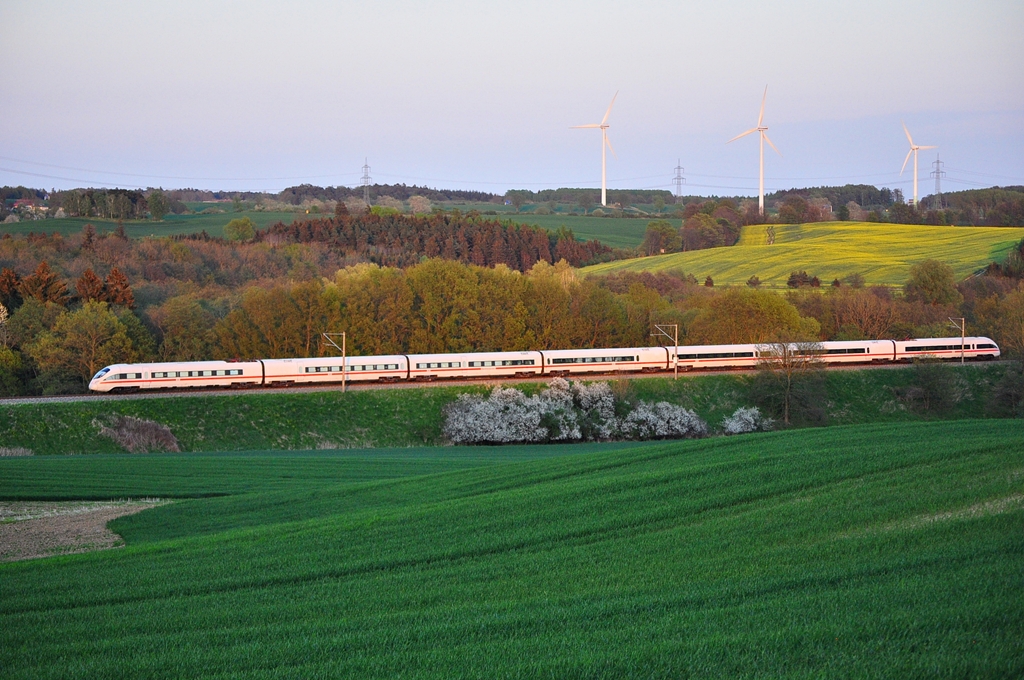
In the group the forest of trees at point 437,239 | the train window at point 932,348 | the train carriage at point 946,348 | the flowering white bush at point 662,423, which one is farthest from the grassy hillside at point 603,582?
the forest of trees at point 437,239

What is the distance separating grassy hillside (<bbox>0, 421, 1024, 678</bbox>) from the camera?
9688 millimetres

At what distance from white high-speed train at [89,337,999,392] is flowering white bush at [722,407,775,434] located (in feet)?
19.3

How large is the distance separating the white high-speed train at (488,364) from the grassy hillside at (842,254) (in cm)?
4000

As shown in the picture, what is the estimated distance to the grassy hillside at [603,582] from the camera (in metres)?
9.69

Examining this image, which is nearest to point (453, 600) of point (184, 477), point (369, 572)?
point (369, 572)

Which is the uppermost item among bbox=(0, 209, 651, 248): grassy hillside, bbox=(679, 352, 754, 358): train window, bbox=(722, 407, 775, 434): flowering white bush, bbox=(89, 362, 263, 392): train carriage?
bbox=(0, 209, 651, 248): grassy hillside

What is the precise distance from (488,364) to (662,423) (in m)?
11.6

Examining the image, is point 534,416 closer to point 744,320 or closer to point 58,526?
point 744,320

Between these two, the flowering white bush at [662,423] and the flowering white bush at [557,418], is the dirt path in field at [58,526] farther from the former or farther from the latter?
the flowering white bush at [662,423]

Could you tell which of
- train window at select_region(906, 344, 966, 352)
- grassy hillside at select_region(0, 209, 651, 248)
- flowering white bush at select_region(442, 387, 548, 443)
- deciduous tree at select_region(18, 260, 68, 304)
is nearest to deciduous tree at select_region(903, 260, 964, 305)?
train window at select_region(906, 344, 966, 352)

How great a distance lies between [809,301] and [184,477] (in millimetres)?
64963

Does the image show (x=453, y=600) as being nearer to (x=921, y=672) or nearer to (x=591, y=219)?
(x=921, y=672)

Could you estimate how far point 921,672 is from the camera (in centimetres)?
862

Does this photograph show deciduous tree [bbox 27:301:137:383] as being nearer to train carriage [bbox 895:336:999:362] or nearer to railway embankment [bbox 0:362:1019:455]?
railway embankment [bbox 0:362:1019:455]
